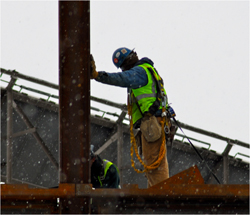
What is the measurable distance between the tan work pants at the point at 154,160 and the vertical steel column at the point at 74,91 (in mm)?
1974

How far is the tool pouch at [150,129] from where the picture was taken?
692 cm

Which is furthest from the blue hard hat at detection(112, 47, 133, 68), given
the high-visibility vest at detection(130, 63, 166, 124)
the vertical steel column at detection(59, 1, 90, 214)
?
the vertical steel column at detection(59, 1, 90, 214)

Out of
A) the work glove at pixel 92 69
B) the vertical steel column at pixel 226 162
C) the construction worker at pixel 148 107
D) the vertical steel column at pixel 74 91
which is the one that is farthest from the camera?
the vertical steel column at pixel 226 162

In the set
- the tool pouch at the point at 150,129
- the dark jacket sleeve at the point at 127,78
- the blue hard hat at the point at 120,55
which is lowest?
the tool pouch at the point at 150,129

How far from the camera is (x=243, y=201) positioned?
5.02m

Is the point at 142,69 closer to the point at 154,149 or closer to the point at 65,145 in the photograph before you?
the point at 154,149

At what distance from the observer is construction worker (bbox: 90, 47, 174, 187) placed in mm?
6875

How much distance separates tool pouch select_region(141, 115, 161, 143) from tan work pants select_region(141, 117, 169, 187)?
10 centimetres

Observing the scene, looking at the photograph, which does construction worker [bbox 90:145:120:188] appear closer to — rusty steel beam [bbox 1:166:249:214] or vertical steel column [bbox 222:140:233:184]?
rusty steel beam [bbox 1:166:249:214]

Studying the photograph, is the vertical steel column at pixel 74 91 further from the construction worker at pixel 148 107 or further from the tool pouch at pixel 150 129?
the tool pouch at pixel 150 129

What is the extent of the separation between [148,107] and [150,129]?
0.95ft

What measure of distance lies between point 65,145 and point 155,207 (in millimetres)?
1034

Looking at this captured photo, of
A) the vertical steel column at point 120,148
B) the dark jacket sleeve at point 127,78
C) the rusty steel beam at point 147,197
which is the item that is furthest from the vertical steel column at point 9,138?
the rusty steel beam at point 147,197

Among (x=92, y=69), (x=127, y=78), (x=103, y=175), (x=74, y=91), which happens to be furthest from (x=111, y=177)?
(x=74, y=91)
